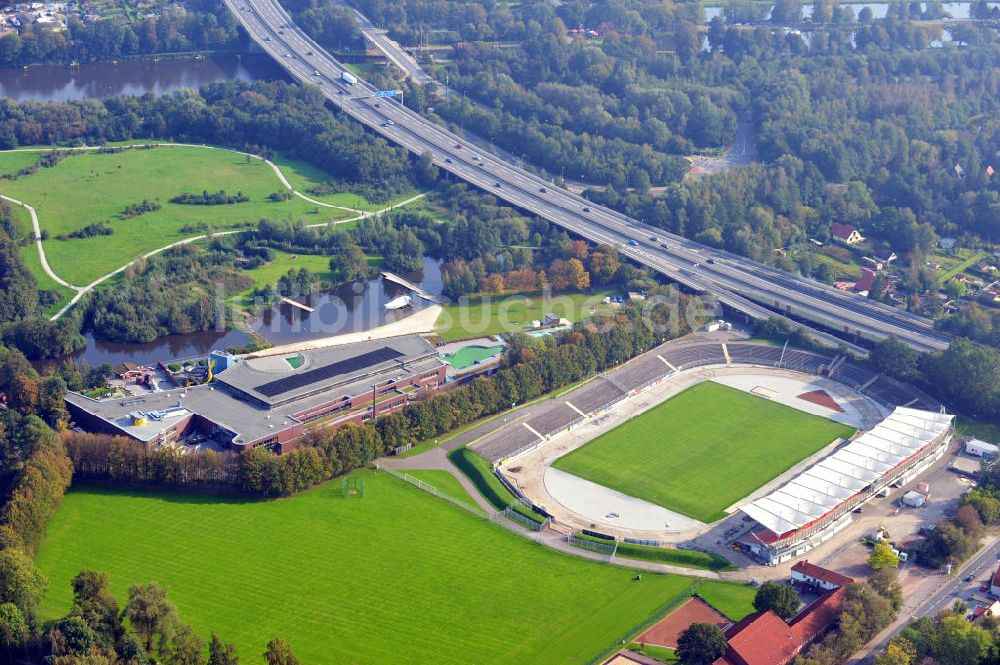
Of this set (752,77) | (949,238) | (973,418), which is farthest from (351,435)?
(752,77)

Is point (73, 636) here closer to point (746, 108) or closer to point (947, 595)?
point (947, 595)

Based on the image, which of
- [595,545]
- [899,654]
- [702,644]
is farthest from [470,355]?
[899,654]

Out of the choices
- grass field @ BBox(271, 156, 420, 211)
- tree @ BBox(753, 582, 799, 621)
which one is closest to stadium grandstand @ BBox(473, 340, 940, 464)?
tree @ BBox(753, 582, 799, 621)

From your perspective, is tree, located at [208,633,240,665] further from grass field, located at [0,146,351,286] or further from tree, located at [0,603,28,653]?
grass field, located at [0,146,351,286]

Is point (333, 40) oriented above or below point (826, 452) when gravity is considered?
above

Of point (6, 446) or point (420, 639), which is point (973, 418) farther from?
point (6, 446)

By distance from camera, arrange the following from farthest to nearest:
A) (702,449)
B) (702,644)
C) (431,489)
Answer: (702,449) < (431,489) < (702,644)
